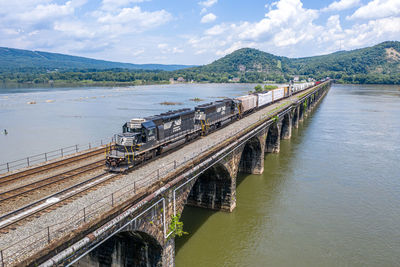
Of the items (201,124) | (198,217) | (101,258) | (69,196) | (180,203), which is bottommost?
(198,217)

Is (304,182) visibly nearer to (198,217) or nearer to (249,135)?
(249,135)

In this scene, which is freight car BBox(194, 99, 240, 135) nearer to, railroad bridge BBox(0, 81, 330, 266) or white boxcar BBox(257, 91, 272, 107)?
railroad bridge BBox(0, 81, 330, 266)

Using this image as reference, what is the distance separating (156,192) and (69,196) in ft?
16.7

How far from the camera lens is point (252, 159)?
3859 cm

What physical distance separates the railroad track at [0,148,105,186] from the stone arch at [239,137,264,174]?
19.9 meters

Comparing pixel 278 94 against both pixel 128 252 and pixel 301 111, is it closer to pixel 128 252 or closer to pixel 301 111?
pixel 301 111

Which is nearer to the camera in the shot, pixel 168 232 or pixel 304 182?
pixel 168 232

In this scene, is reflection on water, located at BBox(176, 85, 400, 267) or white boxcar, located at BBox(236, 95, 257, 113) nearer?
reflection on water, located at BBox(176, 85, 400, 267)

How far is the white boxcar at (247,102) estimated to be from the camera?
46.3m

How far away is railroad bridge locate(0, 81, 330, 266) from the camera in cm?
1071

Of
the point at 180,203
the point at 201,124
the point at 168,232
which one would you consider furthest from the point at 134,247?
the point at 201,124

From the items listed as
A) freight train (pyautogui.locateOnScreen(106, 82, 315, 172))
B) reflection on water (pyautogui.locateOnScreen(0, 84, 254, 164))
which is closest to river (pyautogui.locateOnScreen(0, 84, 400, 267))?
reflection on water (pyautogui.locateOnScreen(0, 84, 254, 164))

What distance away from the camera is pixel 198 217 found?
27297 mm

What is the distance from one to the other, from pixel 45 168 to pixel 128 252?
9901 millimetres
